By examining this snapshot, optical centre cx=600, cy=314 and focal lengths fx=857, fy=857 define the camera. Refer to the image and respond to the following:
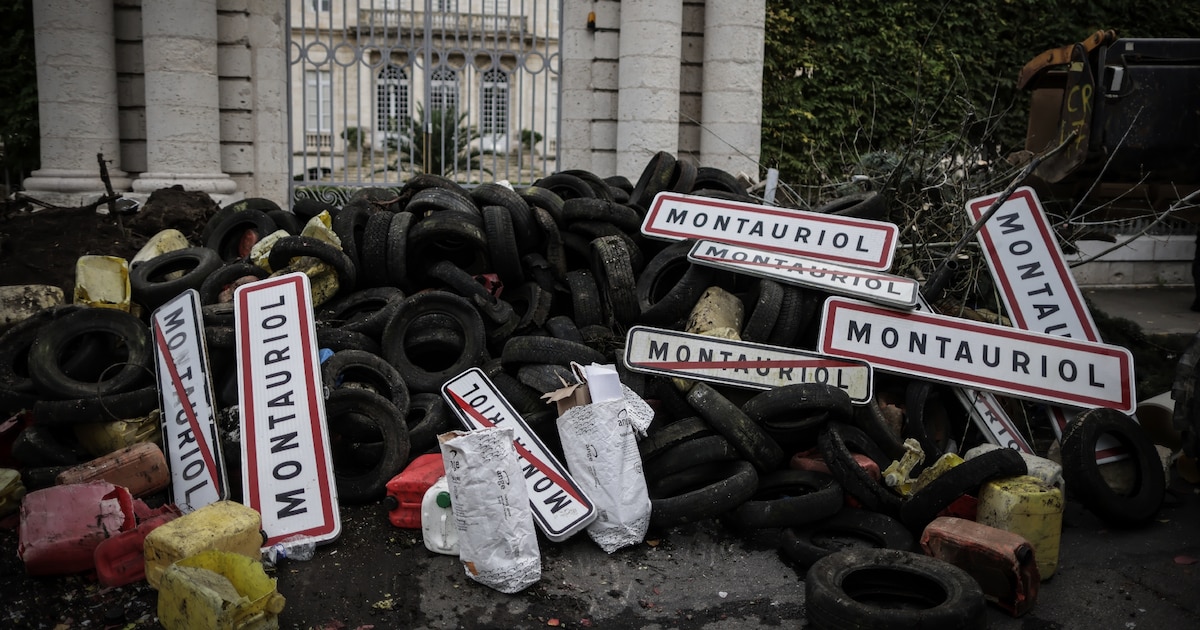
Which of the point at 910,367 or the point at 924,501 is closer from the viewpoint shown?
the point at 924,501

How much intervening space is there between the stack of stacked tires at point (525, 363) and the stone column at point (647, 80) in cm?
339

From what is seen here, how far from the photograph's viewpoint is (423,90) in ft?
40.2

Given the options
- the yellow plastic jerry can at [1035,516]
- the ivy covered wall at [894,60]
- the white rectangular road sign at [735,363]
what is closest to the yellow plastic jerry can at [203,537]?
the white rectangular road sign at [735,363]

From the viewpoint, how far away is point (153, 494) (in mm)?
4090

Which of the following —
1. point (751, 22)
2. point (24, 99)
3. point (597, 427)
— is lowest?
point (597, 427)

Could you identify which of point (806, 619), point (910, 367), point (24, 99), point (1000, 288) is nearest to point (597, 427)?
point (806, 619)

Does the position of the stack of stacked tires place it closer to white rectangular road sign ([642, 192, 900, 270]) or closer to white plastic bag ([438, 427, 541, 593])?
white rectangular road sign ([642, 192, 900, 270])

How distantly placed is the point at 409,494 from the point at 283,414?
2.43ft

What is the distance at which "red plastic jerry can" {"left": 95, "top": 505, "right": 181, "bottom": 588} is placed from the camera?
341cm

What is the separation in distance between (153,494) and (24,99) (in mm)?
7178

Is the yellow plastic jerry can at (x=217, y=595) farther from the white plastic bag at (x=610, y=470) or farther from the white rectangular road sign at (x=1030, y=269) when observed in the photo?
the white rectangular road sign at (x=1030, y=269)

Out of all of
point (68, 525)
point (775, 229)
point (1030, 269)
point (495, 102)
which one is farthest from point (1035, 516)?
point (495, 102)

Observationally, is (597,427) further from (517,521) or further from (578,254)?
(578,254)

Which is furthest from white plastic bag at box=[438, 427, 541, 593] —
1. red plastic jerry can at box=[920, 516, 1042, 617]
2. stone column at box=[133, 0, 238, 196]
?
stone column at box=[133, 0, 238, 196]
